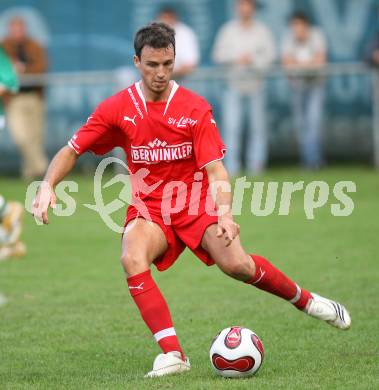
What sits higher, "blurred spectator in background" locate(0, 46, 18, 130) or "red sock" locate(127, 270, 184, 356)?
"blurred spectator in background" locate(0, 46, 18, 130)

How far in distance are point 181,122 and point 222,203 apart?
60cm

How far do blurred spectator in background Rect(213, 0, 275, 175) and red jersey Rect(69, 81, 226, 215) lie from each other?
32.4 feet

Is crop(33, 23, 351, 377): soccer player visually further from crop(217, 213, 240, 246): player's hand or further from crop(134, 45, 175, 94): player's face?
crop(217, 213, 240, 246): player's hand

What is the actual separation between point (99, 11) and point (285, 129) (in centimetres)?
352

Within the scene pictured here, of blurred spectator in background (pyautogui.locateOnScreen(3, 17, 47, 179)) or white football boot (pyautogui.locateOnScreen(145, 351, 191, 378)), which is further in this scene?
blurred spectator in background (pyautogui.locateOnScreen(3, 17, 47, 179))

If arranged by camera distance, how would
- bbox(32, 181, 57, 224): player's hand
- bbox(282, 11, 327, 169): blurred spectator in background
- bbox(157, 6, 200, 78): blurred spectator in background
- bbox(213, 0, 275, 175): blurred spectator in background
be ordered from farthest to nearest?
bbox(282, 11, 327, 169): blurred spectator in background, bbox(213, 0, 275, 175): blurred spectator in background, bbox(157, 6, 200, 78): blurred spectator in background, bbox(32, 181, 57, 224): player's hand

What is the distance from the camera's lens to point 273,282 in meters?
6.62

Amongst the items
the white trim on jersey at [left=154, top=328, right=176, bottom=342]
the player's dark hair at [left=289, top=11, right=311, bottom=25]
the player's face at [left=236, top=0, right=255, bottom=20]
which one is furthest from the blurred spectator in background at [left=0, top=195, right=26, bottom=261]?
the player's dark hair at [left=289, top=11, right=311, bottom=25]

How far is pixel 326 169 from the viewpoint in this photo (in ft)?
56.5

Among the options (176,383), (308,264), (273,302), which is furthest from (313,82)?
(176,383)

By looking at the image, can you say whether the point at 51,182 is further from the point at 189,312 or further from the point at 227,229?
the point at 189,312

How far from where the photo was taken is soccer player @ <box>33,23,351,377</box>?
625 cm

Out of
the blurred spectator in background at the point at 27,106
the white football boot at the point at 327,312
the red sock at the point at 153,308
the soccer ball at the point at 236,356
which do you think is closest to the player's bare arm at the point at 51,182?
the red sock at the point at 153,308

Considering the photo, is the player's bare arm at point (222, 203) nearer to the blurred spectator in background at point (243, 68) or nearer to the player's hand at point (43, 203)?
the player's hand at point (43, 203)
